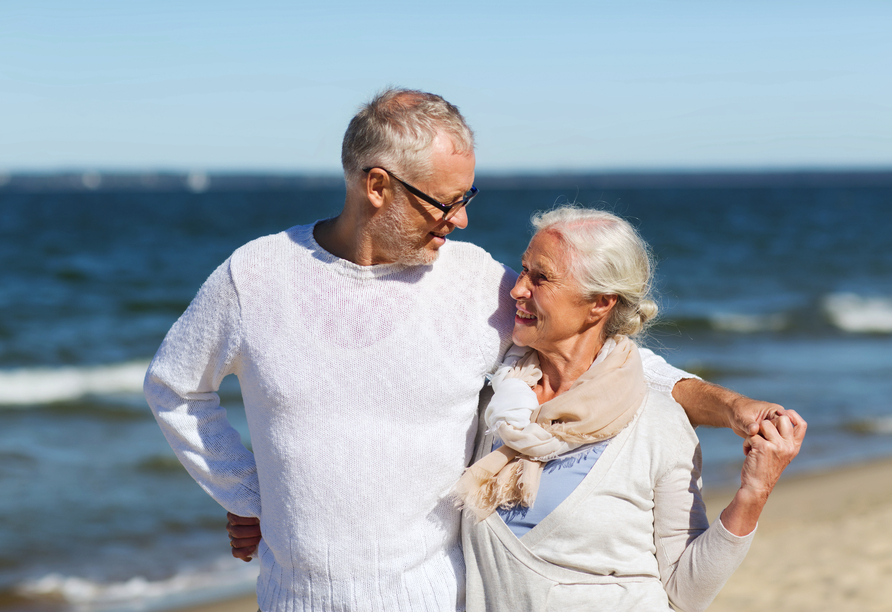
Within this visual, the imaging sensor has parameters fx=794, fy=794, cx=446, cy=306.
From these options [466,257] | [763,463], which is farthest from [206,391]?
[763,463]

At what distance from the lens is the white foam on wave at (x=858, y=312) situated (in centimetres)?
1446

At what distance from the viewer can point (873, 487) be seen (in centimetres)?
655

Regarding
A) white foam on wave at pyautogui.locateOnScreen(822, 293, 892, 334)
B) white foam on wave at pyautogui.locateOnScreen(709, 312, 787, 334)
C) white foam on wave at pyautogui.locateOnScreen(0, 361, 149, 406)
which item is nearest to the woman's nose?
white foam on wave at pyautogui.locateOnScreen(0, 361, 149, 406)

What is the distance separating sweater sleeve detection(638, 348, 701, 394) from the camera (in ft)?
7.59

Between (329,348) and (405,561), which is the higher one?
(329,348)

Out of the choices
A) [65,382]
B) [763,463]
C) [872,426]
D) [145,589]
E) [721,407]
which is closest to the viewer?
[763,463]

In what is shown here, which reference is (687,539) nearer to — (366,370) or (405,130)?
(366,370)

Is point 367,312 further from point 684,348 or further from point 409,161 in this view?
point 684,348

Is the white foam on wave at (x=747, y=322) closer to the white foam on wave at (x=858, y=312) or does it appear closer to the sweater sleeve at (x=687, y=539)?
the white foam on wave at (x=858, y=312)

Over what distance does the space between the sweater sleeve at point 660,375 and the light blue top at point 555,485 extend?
0.29m

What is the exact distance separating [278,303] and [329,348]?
0.19 meters

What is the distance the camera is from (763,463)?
2.01m

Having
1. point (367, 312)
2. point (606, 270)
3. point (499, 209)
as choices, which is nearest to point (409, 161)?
point (367, 312)

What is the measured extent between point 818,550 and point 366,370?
4.32m
